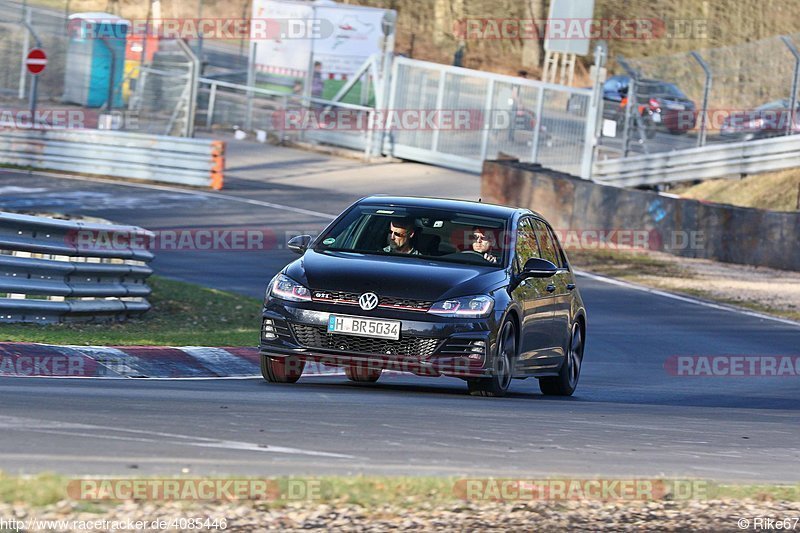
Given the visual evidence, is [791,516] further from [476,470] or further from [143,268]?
[143,268]

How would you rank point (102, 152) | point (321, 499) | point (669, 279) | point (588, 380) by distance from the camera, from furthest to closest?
point (102, 152), point (669, 279), point (588, 380), point (321, 499)

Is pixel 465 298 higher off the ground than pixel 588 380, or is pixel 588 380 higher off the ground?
pixel 465 298

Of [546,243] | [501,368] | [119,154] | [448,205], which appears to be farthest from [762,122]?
[501,368]

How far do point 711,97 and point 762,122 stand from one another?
4.24ft

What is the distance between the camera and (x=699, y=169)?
31.0 m

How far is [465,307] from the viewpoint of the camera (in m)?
10.0

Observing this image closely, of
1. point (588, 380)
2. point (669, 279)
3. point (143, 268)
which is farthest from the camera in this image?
point (669, 279)

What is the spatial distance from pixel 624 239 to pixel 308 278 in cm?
1523

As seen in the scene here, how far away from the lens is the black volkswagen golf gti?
32.4 feet

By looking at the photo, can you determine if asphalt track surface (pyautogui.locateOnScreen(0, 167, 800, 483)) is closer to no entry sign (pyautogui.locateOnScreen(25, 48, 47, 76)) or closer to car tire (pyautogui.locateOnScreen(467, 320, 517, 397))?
car tire (pyautogui.locateOnScreen(467, 320, 517, 397))

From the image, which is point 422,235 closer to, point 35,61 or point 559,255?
point 559,255

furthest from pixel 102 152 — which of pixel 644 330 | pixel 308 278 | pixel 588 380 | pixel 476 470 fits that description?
pixel 476 470

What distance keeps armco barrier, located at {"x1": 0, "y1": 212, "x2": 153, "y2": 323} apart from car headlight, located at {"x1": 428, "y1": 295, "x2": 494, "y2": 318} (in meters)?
4.42

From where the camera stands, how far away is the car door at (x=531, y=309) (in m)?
10.9
